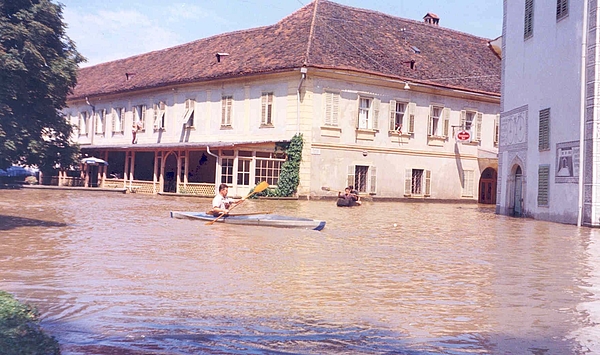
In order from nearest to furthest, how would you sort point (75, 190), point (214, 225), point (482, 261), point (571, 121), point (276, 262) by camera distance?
point (276, 262) < point (482, 261) < point (214, 225) < point (571, 121) < point (75, 190)

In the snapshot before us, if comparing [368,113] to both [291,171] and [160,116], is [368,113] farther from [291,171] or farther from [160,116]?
[160,116]

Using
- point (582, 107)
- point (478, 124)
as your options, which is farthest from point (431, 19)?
point (582, 107)

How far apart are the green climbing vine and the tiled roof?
355cm

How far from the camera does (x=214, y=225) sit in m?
19.1

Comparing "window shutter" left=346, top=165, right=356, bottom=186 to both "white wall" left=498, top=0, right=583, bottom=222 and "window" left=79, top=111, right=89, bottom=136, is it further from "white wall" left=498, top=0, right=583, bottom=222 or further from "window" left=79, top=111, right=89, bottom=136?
"window" left=79, top=111, right=89, bottom=136

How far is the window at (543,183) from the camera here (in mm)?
25047

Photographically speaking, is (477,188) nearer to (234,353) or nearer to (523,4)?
(523,4)

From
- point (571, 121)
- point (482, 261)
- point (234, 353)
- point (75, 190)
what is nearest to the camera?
point (234, 353)

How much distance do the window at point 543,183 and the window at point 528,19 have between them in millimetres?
5150

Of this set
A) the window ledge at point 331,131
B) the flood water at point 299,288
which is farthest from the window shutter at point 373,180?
the flood water at point 299,288

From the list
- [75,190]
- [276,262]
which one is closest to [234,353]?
[276,262]

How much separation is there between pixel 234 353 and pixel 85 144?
4454 centimetres

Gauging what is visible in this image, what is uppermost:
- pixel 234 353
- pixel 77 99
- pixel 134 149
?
pixel 77 99

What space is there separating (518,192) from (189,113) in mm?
18640
